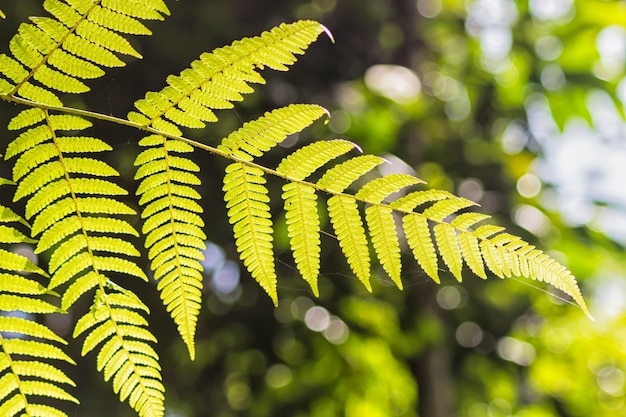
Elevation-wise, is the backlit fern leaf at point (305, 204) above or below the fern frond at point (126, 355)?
above

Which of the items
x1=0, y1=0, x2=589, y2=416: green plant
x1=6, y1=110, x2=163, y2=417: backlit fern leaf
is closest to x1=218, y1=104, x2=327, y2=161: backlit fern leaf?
x1=0, y1=0, x2=589, y2=416: green plant

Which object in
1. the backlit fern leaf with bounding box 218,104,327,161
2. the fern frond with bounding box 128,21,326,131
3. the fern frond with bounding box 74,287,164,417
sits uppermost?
the fern frond with bounding box 128,21,326,131

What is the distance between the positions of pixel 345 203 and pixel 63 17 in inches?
11.1

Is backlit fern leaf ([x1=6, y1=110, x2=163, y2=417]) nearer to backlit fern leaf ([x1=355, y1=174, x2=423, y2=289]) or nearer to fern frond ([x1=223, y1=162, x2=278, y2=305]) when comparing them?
fern frond ([x1=223, y1=162, x2=278, y2=305])

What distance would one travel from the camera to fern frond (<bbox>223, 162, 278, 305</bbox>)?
55 cm

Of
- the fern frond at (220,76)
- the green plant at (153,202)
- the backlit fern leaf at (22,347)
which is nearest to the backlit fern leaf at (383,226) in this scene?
the green plant at (153,202)

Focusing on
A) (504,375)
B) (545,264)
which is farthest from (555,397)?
(545,264)

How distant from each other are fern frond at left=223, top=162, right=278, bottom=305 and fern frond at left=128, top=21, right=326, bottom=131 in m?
0.06

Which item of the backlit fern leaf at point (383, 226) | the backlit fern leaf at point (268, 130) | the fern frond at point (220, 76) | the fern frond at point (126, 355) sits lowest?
the fern frond at point (126, 355)

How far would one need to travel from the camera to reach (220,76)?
0.55m

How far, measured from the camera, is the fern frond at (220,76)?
541 mm

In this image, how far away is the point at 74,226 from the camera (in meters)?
0.53

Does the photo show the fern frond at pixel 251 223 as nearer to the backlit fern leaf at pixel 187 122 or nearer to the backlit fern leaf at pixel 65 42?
the backlit fern leaf at pixel 187 122

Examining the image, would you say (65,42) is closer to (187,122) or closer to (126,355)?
(187,122)
